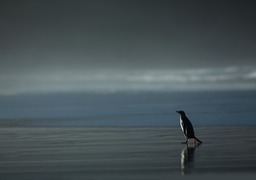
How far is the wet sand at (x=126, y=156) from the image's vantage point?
1593 cm

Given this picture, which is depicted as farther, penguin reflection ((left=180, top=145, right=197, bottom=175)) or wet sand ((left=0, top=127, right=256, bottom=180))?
penguin reflection ((left=180, top=145, right=197, bottom=175))

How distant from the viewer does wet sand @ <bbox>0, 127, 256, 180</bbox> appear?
15.9m

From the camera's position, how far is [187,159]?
60.4 feet

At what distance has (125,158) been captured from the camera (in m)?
18.8

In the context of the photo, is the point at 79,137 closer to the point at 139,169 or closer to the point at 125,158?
the point at 125,158

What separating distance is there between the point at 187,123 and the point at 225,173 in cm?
954

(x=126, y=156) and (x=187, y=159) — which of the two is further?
(x=126, y=156)

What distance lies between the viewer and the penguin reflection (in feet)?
53.4

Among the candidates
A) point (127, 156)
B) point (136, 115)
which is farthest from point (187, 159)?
point (136, 115)

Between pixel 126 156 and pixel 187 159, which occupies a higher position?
pixel 126 156

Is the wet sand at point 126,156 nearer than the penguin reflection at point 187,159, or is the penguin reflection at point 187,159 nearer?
the wet sand at point 126,156

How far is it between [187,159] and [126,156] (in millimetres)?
1818

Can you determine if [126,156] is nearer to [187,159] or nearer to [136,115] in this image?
[187,159]

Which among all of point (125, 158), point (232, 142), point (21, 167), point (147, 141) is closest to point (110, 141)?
point (147, 141)
